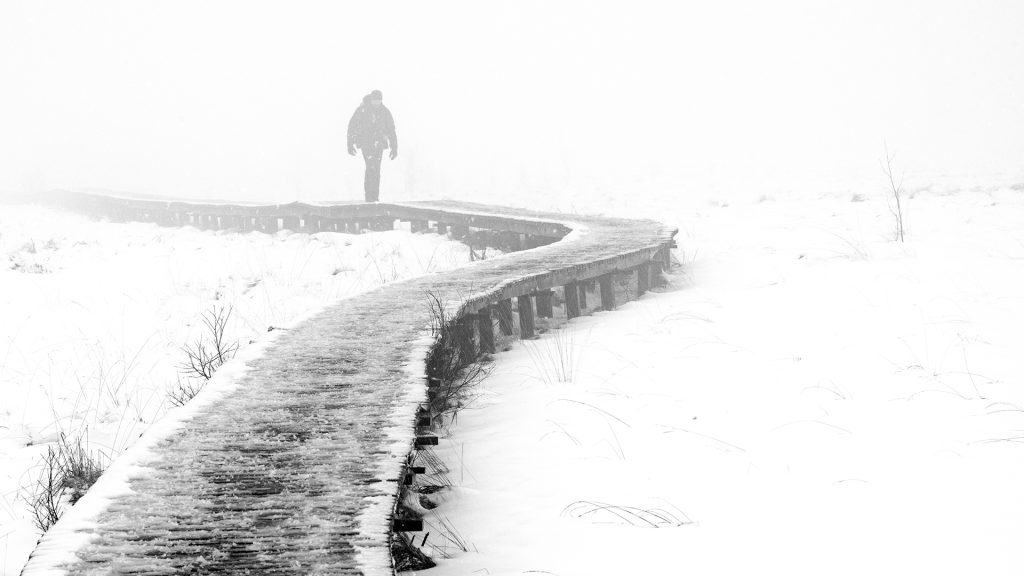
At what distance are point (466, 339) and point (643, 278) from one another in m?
3.91

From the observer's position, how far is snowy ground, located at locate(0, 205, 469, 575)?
5.21m

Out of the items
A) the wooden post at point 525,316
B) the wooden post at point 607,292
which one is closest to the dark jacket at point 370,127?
the wooden post at point 607,292

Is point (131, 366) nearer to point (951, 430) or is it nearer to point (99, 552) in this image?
point (99, 552)

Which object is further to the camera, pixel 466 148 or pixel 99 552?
pixel 466 148

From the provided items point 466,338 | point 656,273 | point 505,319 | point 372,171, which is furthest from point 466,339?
point 372,171

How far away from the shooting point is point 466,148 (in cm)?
10725

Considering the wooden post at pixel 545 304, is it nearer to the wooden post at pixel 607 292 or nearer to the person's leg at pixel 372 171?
the wooden post at pixel 607 292

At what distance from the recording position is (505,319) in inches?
296

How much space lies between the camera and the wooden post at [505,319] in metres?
7.50

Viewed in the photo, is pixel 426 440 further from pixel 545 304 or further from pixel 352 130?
pixel 352 130

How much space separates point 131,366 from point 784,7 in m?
187

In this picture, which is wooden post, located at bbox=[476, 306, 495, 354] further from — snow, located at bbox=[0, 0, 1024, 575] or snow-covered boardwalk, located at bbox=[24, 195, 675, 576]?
snow-covered boardwalk, located at bbox=[24, 195, 675, 576]

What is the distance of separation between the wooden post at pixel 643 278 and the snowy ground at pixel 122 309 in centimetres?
265

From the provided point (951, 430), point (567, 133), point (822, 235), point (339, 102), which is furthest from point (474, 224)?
point (339, 102)
